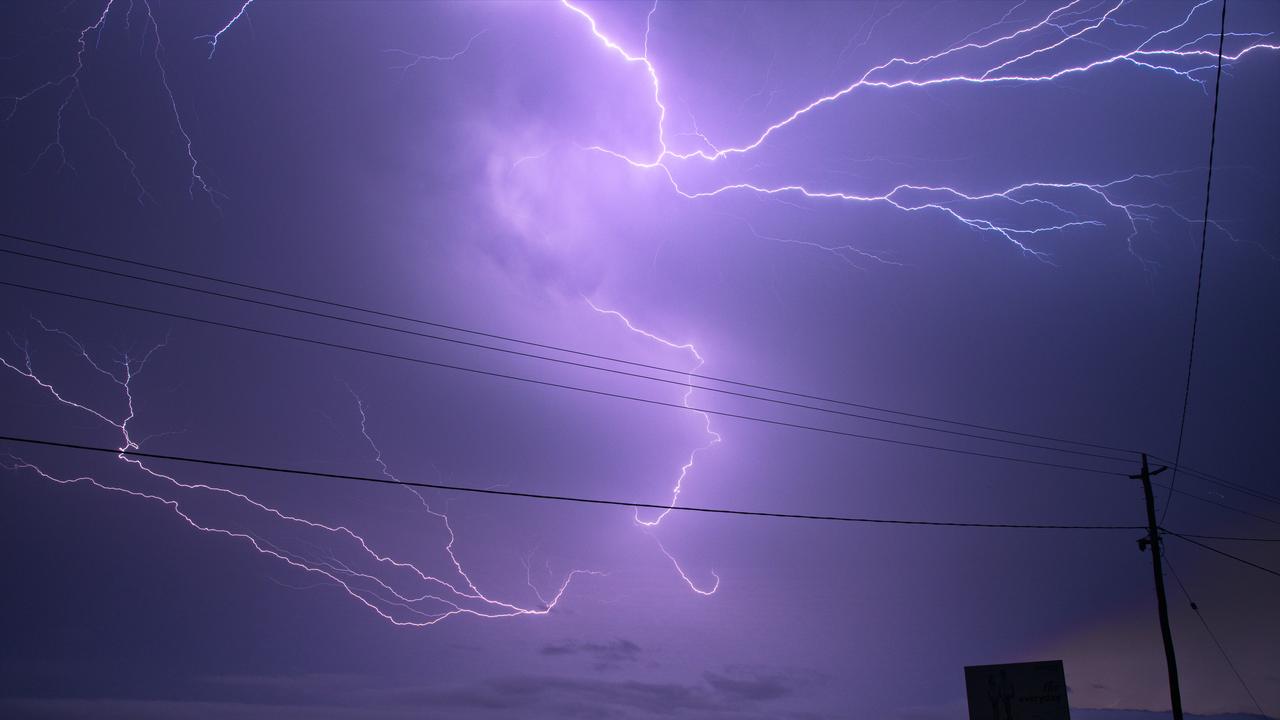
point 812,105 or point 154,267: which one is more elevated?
point 812,105

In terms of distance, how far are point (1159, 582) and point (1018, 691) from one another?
3.33 metres

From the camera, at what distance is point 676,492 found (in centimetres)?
1332

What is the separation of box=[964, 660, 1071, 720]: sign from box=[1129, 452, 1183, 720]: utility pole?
7.26 ft

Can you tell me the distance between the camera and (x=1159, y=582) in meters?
11.8

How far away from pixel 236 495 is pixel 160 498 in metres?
1.57

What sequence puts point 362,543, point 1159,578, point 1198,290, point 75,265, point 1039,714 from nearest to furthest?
point 75,265 < point 1198,290 < point 1159,578 < point 1039,714 < point 362,543

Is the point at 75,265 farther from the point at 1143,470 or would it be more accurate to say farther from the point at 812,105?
the point at 1143,470

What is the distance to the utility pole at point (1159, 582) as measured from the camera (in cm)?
1102

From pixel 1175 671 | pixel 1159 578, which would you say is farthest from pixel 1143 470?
pixel 1175 671

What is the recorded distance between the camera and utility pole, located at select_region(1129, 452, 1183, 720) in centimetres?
1102

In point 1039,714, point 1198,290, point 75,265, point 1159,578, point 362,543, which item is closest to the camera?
point 75,265

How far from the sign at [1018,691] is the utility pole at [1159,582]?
2213mm

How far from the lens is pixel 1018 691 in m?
12.9

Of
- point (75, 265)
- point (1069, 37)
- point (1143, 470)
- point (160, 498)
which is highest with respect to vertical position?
point (1069, 37)
